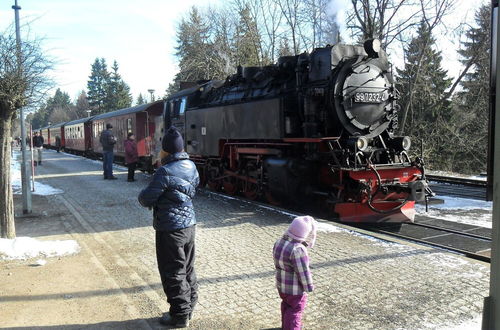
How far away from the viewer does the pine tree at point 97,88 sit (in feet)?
255

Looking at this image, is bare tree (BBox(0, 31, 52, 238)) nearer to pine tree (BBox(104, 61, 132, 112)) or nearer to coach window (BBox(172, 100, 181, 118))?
coach window (BBox(172, 100, 181, 118))

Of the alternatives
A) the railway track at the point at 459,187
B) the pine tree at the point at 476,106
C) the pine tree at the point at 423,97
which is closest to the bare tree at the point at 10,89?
the railway track at the point at 459,187

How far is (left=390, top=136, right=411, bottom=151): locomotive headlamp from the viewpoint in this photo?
335 inches

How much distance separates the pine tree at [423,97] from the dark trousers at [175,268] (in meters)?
19.0

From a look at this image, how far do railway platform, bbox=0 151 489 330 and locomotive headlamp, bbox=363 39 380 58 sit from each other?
3.60 meters

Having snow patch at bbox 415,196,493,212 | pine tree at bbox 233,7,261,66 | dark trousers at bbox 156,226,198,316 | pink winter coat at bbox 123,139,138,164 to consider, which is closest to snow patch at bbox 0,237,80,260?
dark trousers at bbox 156,226,198,316

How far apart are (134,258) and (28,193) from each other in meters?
4.15

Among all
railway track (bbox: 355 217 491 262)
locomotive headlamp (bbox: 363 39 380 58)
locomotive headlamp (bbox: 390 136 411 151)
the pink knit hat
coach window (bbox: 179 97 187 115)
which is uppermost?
locomotive headlamp (bbox: 363 39 380 58)

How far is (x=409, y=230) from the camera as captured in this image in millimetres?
Result: 7750

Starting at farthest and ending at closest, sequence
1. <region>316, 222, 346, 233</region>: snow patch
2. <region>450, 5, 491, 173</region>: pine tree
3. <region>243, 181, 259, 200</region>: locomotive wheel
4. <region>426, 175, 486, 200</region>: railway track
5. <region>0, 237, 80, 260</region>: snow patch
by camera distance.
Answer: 1. <region>450, 5, 491, 173</region>: pine tree
2. <region>426, 175, 486, 200</region>: railway track
3. <region>243, 181, 259, 200</region>: locomotive wheel
4. <region>316, 222, 346, 233</region>: snow patch
5. <region>0, 237, 80, 260</region>: snow patch

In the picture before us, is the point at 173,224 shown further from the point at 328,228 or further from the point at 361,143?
the point at 361,143

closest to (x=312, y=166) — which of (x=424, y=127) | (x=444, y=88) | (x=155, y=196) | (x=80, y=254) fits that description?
(x=80, y=254)

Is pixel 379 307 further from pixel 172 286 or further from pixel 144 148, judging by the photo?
pixel 144 148

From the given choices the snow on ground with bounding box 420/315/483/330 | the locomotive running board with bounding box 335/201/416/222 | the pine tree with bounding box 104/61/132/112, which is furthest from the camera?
the pine tree with bounding box 104/61/132/112
